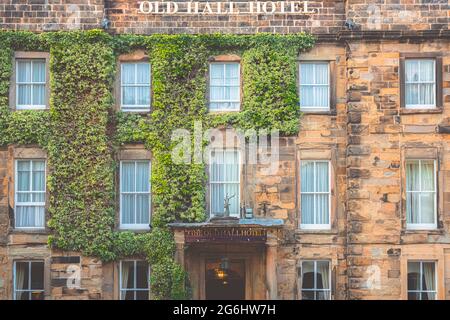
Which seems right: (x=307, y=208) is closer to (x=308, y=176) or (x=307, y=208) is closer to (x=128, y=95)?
(x=308, y=176)

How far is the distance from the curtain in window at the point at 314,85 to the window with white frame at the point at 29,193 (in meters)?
8.10

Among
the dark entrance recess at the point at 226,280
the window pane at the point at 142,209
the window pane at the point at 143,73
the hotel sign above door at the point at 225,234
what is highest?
the window pane at the point at 143,73

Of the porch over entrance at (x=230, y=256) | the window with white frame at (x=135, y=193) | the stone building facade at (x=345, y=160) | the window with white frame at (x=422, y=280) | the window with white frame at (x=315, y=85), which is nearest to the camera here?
the porch over entrance at (x=230, y=256)

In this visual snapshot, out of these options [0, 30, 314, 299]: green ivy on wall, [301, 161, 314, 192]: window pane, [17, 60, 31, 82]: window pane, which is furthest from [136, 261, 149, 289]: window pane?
[17, 60, 31, 82]: window pane

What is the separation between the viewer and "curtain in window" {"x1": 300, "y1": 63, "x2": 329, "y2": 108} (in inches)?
1292

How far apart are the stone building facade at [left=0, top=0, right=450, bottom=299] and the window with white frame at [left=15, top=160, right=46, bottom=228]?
0.28 meters

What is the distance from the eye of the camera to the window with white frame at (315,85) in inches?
1292

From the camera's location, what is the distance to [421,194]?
32.4 metres

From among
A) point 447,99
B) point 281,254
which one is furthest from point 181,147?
point 447,99

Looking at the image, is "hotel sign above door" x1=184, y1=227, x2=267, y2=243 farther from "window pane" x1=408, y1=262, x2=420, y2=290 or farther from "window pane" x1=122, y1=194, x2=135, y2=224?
"window pane" x1=408, y1=262, x2=420, y2=290

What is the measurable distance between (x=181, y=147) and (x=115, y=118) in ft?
7.07

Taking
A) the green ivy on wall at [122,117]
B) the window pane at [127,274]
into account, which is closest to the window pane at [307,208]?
the green ivy on wall at [122,117]

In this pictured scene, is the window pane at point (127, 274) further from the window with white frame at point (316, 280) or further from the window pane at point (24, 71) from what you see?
the window pane at point (24, 71)
